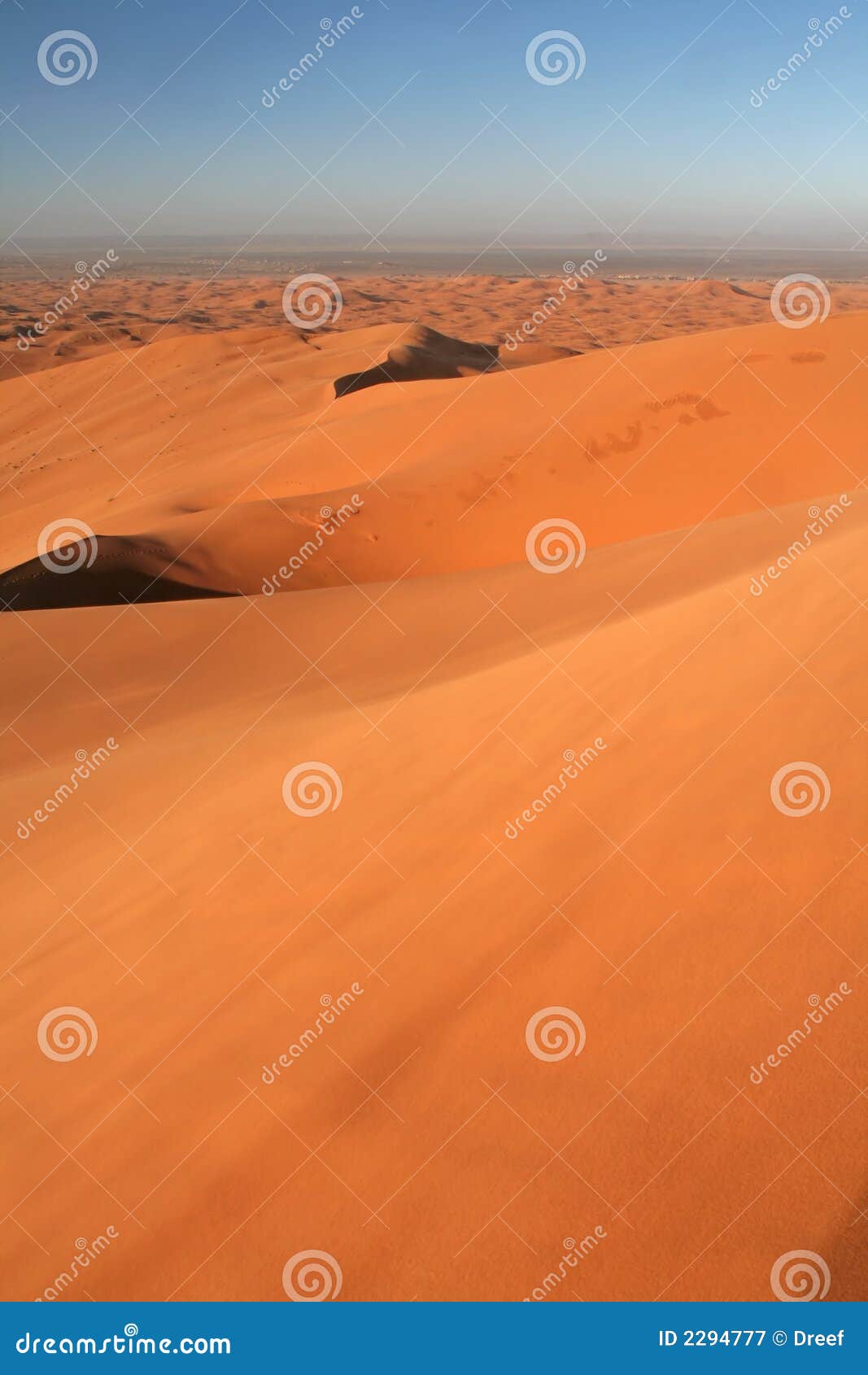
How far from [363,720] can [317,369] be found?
26691 millimetres

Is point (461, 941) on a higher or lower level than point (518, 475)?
lower

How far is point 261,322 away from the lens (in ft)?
160

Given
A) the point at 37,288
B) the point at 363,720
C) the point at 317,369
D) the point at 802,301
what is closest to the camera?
the point at 363,720

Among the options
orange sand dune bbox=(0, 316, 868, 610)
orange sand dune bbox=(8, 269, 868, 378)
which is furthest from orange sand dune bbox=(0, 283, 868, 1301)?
orange sand dune bbox=(8, 269, 868, 378)

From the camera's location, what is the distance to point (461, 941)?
3867 millimetres

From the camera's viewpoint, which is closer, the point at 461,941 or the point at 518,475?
the point at 461,941

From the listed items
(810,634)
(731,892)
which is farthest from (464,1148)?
(810,634)

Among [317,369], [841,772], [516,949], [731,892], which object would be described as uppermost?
[317,369]

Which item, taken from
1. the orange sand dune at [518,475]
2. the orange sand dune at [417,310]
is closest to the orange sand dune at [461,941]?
the orange sand dune at [518,475]

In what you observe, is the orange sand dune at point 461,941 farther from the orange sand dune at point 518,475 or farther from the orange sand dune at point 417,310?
the orange sand dune at point 417,310

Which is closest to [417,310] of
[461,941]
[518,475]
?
[518,475]

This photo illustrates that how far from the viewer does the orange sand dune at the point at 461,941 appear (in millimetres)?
2854

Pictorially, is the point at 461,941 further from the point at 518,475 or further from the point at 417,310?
the point at 417,310

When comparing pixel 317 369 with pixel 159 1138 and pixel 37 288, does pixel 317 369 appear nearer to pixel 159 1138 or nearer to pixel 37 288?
pixel 159 1138
